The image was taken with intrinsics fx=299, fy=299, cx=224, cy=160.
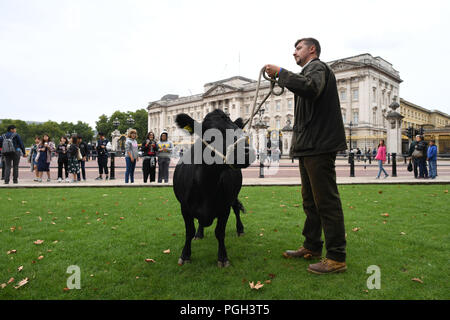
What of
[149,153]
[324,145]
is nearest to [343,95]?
[149,153]

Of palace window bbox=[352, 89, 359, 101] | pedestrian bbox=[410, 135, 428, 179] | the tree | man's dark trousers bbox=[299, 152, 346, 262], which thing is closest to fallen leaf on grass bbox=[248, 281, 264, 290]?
man's dark trousers bbox=[299, 152, 346, 262]

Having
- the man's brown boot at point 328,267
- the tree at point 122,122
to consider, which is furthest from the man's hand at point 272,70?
the tree at point 122,122

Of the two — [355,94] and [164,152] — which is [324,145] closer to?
[164,152]

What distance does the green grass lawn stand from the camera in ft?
9.10

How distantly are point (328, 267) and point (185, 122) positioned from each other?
2146 millimetres

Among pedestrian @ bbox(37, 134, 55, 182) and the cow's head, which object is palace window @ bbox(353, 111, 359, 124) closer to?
pedestrian @ bbox(37, 134, 55, 182)

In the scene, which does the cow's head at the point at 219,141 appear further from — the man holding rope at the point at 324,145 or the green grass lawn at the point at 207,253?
the green grass lawn at the point at 207,253

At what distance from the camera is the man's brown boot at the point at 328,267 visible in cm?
314

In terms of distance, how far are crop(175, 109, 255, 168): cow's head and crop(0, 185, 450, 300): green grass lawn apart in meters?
1.21

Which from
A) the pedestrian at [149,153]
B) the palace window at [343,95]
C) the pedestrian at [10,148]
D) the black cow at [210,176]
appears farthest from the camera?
the palace window at [343,95]

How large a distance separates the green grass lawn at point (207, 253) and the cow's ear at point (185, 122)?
1552 millimetres

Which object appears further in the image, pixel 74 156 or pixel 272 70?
pixel 74 156

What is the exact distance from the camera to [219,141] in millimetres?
3002
